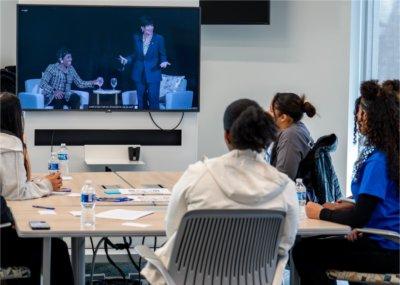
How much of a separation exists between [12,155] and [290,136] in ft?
5.97

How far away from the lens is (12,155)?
11.0 feet

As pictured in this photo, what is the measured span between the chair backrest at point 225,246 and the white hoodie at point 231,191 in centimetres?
5

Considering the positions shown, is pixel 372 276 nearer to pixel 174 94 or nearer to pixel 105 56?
pixel 174 94

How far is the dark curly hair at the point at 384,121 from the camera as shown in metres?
3.05

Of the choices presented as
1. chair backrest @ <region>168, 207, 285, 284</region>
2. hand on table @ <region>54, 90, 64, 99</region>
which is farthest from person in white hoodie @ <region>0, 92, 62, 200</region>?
hand on table @ <region>54, 90, 64, 99</region>

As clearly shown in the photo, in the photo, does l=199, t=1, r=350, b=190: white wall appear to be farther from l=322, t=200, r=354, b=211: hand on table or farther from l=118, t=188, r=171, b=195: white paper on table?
l=322, t=200, r=354, b=211: hand on table

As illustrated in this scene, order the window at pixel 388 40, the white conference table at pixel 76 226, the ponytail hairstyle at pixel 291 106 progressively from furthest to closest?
the window at pixel 388 40, the ponytail hairstyle at pixel 291 106, the white conference table at pixel 76 226

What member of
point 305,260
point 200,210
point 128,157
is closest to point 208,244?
point 200,210

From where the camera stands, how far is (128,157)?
590cm

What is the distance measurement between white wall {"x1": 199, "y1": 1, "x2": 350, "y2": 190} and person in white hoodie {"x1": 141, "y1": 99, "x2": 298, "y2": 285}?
13.1 feet

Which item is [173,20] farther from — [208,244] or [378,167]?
[208,244]

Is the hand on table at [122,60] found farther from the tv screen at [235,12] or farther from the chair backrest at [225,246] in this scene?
the chair backrest at [225,246]

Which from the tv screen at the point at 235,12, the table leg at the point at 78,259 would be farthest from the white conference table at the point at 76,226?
the tv screen at the point at 235,12

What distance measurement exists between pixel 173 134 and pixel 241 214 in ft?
11.9
